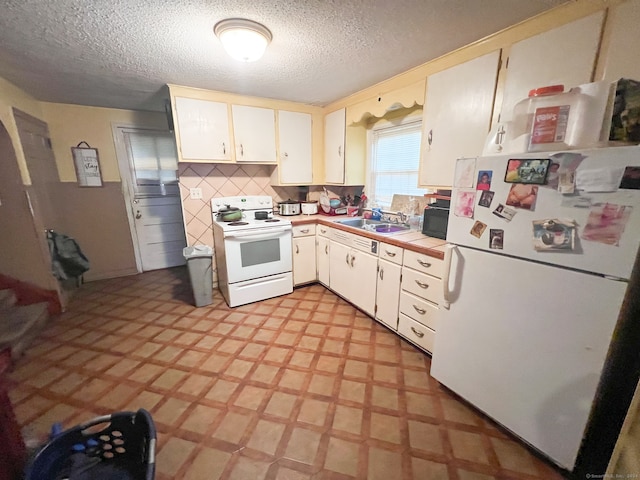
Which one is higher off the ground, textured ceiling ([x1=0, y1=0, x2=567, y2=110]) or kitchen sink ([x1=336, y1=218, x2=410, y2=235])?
textured ceiling ([x1=0, y1=0, x2=567, y2=110])

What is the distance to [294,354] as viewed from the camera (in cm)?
196

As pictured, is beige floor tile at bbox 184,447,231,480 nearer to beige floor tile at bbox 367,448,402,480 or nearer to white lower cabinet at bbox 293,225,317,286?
beige floor tile at bbox 367,448,402,480

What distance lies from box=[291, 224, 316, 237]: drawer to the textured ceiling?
1.41 metres

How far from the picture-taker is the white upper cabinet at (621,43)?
3.67 feet

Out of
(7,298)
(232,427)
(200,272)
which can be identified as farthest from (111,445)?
(7,298)

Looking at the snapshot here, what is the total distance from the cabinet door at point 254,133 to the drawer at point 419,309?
2.10 metres

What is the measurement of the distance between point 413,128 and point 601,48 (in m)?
1.40

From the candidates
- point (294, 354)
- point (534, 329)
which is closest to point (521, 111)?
point (534, 329)

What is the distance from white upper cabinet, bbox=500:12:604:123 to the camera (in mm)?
1235

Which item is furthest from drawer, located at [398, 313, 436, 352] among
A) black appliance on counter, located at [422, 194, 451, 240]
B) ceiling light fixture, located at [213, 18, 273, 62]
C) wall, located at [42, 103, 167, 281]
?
wall, located at [42, 103, 167, 281]

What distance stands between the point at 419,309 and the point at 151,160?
3.88m

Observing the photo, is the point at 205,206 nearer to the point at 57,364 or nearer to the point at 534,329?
the point at 57,364

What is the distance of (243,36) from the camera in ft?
4.89

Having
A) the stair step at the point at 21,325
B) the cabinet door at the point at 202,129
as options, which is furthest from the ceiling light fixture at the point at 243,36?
the stair step at the point at 21,325
